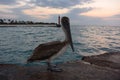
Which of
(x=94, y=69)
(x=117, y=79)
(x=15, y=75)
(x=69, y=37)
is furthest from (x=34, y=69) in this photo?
(x=117, y=79)

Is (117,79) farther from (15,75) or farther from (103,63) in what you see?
(15,75)

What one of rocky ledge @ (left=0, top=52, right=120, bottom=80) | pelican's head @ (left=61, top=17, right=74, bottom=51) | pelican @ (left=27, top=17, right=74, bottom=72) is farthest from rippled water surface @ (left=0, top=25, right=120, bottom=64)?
pelican's head @ (left=61, top=17, right=74, bottom=51)

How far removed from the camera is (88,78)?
6438 mm

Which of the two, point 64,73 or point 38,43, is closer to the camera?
point 64,73

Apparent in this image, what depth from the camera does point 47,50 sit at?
704 centimetres

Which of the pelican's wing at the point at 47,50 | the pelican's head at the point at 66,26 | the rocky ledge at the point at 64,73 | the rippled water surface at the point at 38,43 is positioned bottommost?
the rippled water surface at the point at 38,43

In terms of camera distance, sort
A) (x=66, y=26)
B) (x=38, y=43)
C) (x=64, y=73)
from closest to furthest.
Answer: (x=64, y=73) < (x=66, y=26) < (x=38, y=43)

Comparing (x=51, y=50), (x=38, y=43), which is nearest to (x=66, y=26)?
(x=51, y=50)

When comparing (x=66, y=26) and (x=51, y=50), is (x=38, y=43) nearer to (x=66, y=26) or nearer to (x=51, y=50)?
(x=66, y=26)

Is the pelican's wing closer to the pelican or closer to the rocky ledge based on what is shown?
the pelican

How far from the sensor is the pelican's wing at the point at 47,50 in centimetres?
700

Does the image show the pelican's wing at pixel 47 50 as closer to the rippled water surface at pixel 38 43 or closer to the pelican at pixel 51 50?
the pelican at pixel 51 50

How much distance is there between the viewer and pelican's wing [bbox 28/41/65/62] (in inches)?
276

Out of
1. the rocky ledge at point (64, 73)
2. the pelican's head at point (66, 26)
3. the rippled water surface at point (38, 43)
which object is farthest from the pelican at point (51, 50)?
the rippled water surface at point (38, 43)
